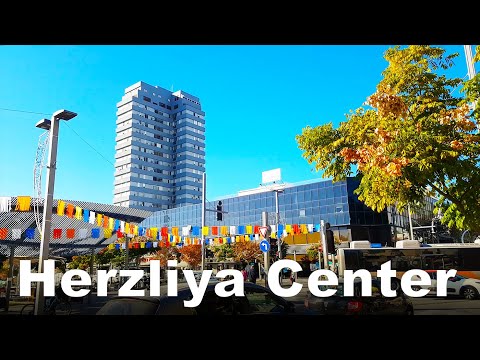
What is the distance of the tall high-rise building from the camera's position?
120 metres

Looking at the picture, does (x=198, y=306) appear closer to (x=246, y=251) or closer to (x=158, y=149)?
(x=246, y=251)

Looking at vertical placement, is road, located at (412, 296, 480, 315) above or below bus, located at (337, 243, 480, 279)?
below

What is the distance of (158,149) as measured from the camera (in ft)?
424

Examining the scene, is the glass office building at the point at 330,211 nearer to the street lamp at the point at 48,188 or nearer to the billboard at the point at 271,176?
the billboard at the point at 271,176

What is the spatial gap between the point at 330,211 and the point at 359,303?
48818mm

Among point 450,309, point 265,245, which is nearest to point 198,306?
point 265,245

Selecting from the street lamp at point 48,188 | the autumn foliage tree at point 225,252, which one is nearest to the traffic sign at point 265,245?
the street lamp at point 48,188

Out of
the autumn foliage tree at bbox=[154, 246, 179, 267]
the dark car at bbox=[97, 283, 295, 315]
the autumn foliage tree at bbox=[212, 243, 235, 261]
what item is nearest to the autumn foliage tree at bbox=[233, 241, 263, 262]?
the autumn foliage tree at bbox=[212, 243, 235, 261]

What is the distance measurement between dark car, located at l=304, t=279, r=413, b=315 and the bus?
39.2 feet

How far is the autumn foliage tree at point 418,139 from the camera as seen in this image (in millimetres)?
10156

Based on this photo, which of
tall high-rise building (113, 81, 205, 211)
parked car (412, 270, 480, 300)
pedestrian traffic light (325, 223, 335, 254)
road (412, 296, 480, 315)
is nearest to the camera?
pedestrian traffic light (325, 223, 335, 254)

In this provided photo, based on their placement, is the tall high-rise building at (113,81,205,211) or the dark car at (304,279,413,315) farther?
the tall high-rise building at (113,81,205,211)

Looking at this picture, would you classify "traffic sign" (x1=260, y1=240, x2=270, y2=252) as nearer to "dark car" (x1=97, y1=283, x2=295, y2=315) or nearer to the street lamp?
the street lamp
